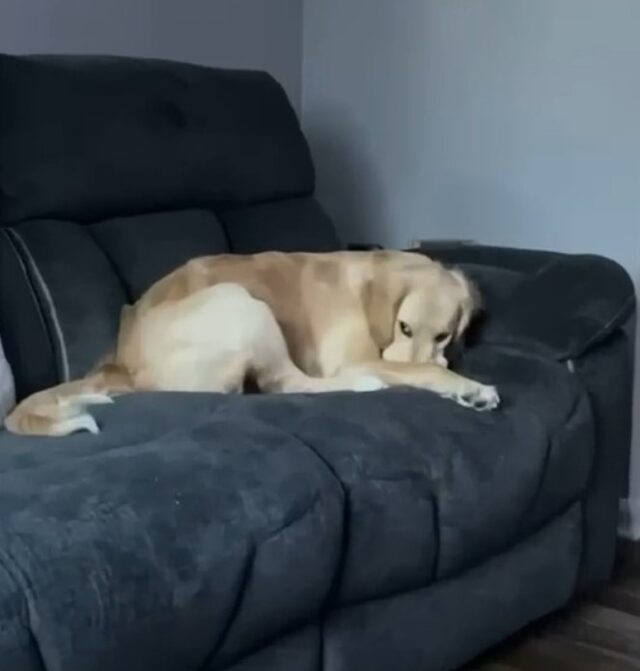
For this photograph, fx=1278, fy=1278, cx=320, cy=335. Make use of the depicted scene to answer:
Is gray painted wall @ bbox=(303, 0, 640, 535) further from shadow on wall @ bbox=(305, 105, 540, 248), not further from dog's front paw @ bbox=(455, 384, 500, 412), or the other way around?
dog's front paw @ bbox=(455, 384, 500, 412)

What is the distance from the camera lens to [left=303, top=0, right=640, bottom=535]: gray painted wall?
2994 millimetres

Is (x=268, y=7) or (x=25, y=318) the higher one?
(x=268, y=7)

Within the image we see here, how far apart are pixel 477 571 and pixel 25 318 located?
0.94m

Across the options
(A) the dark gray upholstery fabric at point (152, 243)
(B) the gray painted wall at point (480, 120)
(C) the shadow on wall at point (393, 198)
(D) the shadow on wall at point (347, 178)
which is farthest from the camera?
(D) the shadow on wall at point (347, 178)

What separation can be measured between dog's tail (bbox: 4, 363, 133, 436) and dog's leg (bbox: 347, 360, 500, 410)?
444mm

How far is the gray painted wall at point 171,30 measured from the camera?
9.49 ft

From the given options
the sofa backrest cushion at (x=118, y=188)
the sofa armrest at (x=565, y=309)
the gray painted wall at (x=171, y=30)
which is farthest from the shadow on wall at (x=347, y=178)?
the sofa armrest at (x=565, y=309)

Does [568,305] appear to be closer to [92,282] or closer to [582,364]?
[582,364]

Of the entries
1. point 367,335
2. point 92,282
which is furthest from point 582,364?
point 92,282

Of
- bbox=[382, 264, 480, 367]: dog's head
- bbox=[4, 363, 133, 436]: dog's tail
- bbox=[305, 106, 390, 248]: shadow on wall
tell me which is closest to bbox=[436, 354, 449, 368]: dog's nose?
bbox=[382, 264, 480, 367]: dog's head

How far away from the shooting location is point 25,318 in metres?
2.36

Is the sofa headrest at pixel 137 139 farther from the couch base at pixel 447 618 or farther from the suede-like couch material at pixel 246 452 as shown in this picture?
the couch base at pixel 447 618

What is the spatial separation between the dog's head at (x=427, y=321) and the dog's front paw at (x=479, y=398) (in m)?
0.19

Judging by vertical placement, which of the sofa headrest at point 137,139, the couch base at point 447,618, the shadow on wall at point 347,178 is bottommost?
the couch base at point 447,618
